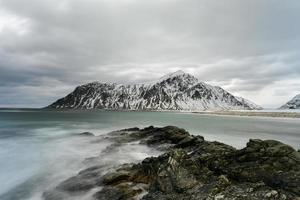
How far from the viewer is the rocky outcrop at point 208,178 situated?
1192 centimetres

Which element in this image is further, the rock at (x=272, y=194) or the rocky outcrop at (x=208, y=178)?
the rocky outcrop at (x=208, y=178)

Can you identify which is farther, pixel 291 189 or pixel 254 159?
pixel 254 159

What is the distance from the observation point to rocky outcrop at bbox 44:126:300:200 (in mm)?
11919

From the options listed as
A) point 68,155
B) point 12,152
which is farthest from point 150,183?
point 12,152

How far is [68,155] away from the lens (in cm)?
3098

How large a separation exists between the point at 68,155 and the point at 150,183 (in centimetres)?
1807

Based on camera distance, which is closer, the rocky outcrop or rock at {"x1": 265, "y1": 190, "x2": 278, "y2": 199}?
rock at {"x1": 265, "y1": 190, "x2": 278, "y2": 199}

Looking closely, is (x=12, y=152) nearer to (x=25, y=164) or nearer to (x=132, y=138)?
(x=25, y=164)

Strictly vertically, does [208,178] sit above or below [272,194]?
below

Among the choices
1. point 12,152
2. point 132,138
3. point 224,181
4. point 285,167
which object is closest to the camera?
point 224,181

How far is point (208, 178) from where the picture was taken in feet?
47.0

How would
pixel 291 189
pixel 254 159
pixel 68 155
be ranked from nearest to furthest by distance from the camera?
pixel 291 189, pixel 254 159, pixel 68 155

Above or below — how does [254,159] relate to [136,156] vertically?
above

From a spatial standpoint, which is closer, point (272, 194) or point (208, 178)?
point (272, 194)
